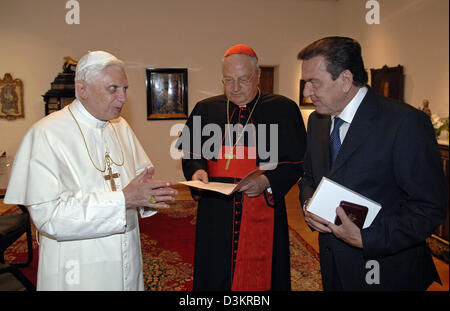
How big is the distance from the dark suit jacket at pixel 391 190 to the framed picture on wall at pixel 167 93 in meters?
6.25

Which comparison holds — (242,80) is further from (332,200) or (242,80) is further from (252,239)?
(332,200)

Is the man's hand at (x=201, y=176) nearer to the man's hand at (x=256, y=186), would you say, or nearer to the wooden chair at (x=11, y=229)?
the man's hand at (x=256, y=186)

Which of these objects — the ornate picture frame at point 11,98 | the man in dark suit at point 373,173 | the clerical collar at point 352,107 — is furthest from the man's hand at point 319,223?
the ornate picture frame at point 11,98

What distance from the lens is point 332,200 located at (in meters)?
1.53

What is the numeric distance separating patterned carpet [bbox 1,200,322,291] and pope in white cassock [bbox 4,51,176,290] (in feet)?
5.96

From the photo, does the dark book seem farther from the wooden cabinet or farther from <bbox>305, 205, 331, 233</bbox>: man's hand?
the wooden cabinet

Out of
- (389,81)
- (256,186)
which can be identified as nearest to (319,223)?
(256,186)

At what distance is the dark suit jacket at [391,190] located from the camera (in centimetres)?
145

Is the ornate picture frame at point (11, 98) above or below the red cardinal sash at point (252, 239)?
above

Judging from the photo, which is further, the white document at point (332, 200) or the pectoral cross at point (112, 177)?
the pectoral cross at point (112, 177)

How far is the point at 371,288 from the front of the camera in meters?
1.62

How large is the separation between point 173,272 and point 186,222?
179 cm
